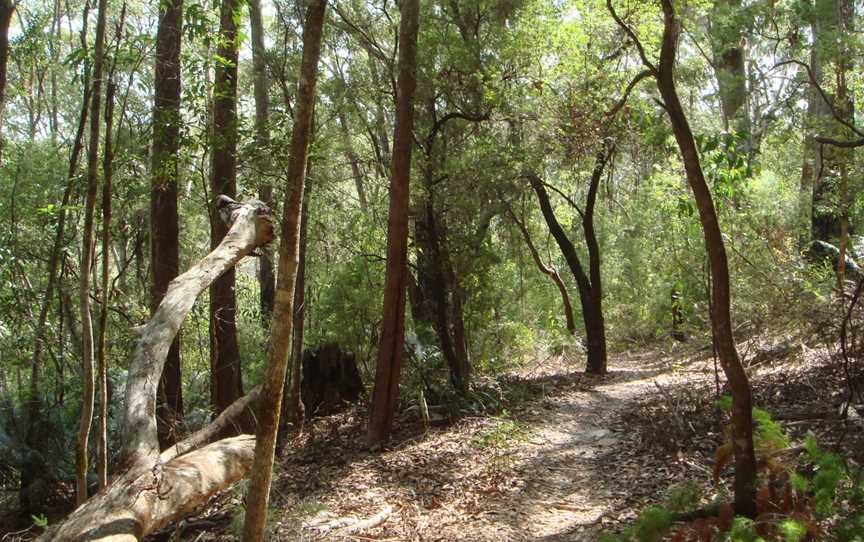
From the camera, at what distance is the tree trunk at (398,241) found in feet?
31.0

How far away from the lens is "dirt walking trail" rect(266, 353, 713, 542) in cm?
672

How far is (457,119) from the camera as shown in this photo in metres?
12.6

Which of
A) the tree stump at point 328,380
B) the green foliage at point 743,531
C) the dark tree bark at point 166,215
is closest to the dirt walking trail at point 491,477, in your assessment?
the tree stump at point 328,380

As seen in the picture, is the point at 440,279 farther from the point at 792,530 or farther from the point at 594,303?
the point at 792,530

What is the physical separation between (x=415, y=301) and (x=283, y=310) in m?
9.92

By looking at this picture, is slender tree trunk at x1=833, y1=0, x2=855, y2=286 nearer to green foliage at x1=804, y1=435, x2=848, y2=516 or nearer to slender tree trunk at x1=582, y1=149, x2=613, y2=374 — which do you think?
slender tree trunk at x1=582, y1=149, x2=613, y2=374

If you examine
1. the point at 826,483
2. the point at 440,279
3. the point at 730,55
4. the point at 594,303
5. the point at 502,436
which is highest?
the point at 730,55

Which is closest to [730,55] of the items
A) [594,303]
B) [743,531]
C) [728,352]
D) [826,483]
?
[594,303]

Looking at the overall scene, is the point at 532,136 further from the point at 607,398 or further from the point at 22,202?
the point at 22,202

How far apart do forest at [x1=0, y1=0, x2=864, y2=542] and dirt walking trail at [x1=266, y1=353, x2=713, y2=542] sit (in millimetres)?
50

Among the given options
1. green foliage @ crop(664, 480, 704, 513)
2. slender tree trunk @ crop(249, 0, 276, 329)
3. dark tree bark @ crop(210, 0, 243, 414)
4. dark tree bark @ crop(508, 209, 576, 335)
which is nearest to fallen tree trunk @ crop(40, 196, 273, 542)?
slender tree trunk @ crop(249, 0, 276, 329)

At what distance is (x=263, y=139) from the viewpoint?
9.64 meters

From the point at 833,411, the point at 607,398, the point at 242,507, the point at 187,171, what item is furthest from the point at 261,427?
the point at 607,398

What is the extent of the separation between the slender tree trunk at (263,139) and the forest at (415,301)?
0.27 feet
